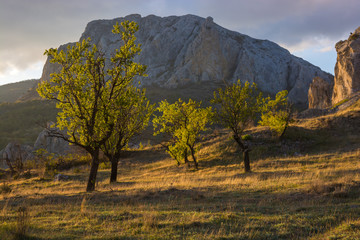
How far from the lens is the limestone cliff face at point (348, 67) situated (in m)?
57.0

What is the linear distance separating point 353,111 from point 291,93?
99.0 meters

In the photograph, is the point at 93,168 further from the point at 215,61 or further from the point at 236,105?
the point at 215,61

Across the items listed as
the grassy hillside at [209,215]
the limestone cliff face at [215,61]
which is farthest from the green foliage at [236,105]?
the limestone cliff face at [215,61]

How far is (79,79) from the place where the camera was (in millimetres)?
16344

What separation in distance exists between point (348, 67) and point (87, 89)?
63.6 meters

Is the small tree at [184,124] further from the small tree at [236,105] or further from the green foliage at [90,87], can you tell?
the green foliage at [90,87]

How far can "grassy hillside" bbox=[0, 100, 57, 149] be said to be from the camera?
87350 mm

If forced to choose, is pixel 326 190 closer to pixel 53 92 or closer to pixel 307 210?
pixel 307 210

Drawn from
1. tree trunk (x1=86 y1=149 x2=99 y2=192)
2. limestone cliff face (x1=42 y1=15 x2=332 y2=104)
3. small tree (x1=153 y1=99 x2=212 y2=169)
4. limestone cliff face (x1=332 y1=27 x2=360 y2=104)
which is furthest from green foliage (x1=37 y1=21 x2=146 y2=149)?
limestone cliff face (x1=42 y1=15 x2=332 y2=104)

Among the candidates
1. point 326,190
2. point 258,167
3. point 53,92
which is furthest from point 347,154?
point 53,92

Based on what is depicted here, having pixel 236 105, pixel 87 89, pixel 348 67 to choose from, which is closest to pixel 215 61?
A: pixel 348 67

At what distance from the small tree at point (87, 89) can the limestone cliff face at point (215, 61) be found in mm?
109954

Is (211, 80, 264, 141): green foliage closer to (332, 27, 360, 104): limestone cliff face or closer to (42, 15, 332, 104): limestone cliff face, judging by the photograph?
(332, 27, 360, 104): limestone cliff face

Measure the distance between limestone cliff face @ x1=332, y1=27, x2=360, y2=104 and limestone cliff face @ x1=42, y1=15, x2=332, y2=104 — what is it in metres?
64.9
